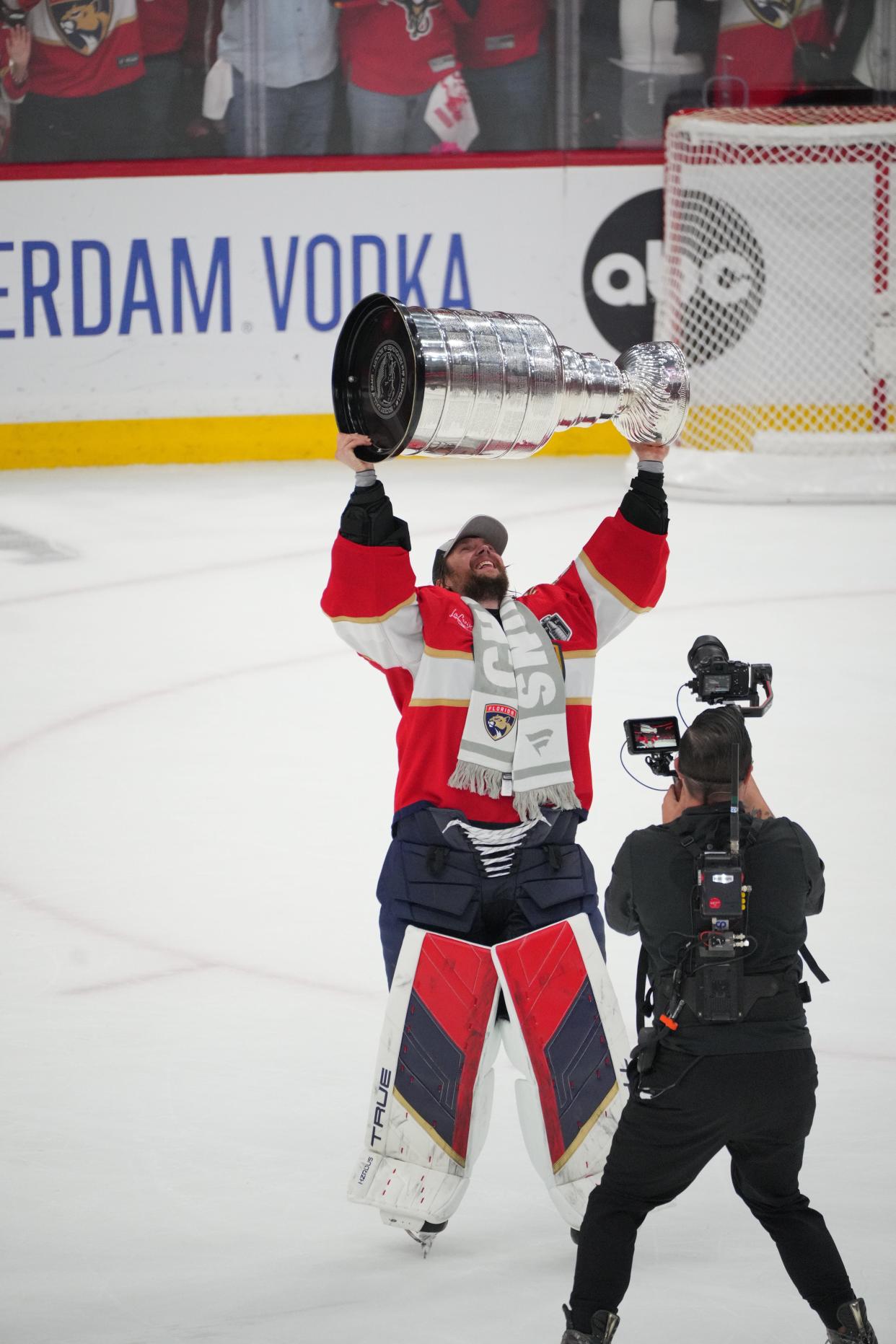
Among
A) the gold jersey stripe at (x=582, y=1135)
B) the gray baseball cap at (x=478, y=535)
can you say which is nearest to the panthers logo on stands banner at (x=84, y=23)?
the gray baseball cap at (x=478, y=535)

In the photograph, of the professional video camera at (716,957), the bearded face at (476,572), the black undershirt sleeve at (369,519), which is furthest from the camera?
the bearded face at (476,572)

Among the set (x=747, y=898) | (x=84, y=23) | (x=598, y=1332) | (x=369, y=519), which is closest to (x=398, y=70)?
(x=84, y=23)

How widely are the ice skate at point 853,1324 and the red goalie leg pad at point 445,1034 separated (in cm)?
69

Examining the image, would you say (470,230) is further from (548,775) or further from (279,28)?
(548,775)

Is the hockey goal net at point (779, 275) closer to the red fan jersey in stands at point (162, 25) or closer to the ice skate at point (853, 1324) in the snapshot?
the red fan jersey in stands at point (162, 25)

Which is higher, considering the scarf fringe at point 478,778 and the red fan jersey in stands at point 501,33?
the red fan jersey in stands at point 501,33

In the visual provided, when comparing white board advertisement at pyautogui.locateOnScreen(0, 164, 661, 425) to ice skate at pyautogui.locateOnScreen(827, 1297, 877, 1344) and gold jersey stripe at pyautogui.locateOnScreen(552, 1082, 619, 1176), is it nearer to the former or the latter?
gold jersey stripe at pyautogui.locateOnScreen(552, 1082, 619, 1176)

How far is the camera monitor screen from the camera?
9.37 ft

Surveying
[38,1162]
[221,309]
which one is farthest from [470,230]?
[38,1162]

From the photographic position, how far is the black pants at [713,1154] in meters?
2.52

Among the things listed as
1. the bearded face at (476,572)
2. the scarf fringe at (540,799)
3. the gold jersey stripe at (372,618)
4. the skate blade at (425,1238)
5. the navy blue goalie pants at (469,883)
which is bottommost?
the skate blade at (425,1238)

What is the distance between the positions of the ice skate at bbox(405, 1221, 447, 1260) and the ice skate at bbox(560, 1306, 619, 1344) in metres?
0.47

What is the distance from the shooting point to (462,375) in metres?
3.01

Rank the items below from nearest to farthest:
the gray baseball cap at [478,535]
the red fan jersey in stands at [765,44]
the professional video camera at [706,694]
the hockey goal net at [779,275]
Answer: the professional video camera at [706,694] < the gray baseball cap at [478,535] < the hockey goal net at [779,275] < the red fan jersey in stands at [765,44]
